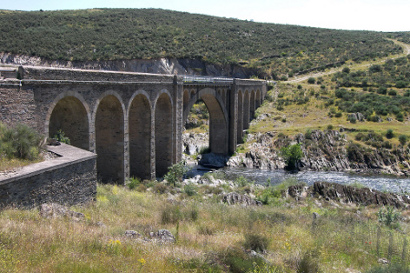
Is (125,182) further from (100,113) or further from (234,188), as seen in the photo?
(234,188)

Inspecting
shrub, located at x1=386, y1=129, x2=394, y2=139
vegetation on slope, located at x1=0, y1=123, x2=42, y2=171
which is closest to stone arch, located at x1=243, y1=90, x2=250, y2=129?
shrub, located at x1=386, y1=129, x2=394, y2=139

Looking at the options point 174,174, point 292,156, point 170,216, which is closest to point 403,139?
point 292,156

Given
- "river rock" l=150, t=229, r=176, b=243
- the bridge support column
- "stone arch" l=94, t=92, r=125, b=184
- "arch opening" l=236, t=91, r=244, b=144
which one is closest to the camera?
"river rock" l=150, t=229, r=176, b=243

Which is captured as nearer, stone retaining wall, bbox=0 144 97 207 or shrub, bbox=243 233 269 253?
shrub, bbox=243 233 269 253

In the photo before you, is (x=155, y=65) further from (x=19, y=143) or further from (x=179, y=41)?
(x=19, y=143)

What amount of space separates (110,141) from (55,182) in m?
9.05

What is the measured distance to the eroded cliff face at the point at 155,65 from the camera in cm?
3941

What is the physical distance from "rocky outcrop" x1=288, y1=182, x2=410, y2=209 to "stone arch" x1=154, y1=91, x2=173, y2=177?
8.53 metres

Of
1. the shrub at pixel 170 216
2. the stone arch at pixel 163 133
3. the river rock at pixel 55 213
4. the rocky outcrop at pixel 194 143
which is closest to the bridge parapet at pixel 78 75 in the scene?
the stone arch at pixel 163 133

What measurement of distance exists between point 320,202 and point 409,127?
942 inches

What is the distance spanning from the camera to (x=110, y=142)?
19000 mm

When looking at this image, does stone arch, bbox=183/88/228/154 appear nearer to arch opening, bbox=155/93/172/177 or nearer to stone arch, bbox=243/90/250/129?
stone arch, bbox=243/90/250/129

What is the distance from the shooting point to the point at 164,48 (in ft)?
182

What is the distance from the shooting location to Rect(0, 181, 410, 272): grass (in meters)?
5.84
